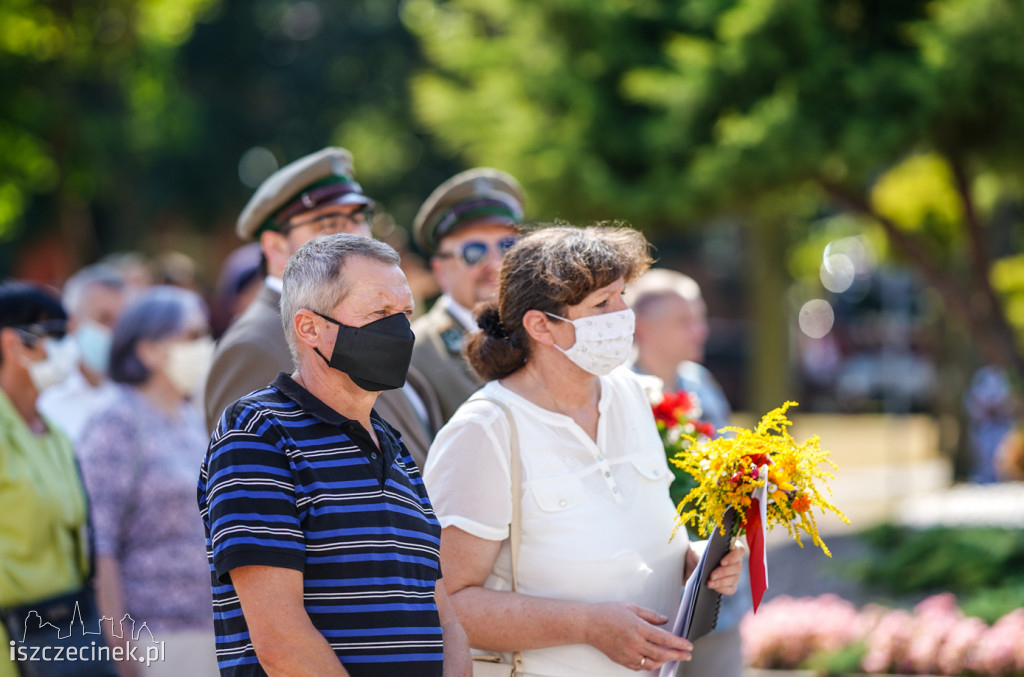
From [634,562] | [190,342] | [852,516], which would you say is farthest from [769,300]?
[634,562]

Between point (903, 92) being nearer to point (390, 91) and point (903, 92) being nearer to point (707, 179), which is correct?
point (707, 179)

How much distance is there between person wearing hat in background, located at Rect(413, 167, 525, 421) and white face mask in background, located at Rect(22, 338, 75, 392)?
55.9 inches

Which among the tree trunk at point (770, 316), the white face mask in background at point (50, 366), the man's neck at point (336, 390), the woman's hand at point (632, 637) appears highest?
the tree trunk at point (770, 316)

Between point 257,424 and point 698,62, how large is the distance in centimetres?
774

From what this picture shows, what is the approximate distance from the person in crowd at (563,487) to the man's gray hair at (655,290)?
→ 204 cm

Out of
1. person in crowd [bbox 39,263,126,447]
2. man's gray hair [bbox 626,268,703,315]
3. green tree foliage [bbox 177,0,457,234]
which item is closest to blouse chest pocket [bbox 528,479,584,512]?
man's gray hair [bbox 626,268,703,315]

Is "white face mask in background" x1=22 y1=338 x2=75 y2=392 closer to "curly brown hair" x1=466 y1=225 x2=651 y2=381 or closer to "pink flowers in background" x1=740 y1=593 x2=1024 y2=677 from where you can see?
"curly brown hair" x1=466 y1=225 x2=651 y2=381

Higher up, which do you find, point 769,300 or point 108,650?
point 769,300

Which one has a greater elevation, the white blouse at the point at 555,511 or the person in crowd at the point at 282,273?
the person in crowd at the point at 282,273

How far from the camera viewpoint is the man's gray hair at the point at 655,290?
5.47 m

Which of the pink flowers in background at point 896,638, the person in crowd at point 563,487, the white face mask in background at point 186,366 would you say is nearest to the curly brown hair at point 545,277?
the person in crowd at point 563,487

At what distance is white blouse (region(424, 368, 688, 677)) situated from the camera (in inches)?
122

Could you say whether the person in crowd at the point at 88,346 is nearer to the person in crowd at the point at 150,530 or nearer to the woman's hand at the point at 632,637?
the person in crowd at the point at 150,530

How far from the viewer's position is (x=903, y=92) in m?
9.03
